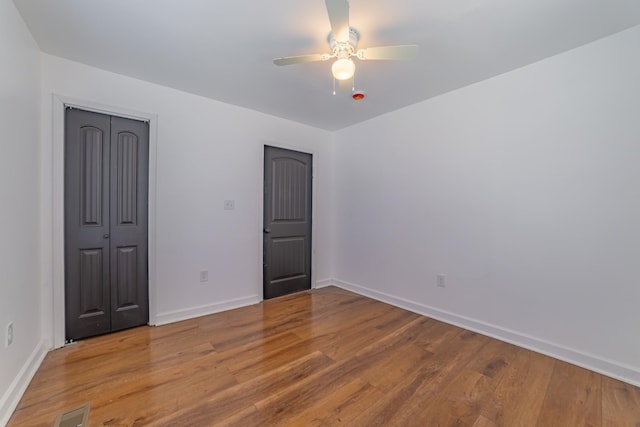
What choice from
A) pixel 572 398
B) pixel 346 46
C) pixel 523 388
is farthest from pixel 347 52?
pixel 572 398

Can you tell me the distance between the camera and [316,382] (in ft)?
5.70

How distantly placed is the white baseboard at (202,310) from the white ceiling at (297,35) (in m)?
2.26

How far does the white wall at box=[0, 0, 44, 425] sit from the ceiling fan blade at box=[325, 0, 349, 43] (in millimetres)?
1795

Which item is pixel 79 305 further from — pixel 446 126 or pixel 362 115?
pixel 446 126

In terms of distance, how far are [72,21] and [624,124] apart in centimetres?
375

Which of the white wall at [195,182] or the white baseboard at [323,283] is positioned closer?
the white wall at [195,182]

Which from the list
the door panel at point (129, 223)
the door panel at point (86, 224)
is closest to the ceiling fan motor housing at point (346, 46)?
the door panel at point (129, 223)

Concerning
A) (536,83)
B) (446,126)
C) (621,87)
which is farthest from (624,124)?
(446,126)

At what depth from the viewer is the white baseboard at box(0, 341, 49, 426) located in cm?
140

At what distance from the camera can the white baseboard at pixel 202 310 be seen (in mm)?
2588

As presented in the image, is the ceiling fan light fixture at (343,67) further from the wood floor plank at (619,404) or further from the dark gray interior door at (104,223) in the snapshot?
the wood floor plank at (619,404)

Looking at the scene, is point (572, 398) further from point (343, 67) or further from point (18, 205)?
point (18, 205)

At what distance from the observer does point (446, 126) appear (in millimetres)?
2713

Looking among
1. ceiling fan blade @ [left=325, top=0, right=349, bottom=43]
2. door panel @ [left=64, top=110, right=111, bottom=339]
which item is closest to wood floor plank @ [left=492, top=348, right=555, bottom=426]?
ceiling fan blade @ [left=325, top=0, right=349, bottom=43]
